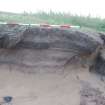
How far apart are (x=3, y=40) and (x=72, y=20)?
2.34 meters

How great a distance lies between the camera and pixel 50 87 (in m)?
3.69

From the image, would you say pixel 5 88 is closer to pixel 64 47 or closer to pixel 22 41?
pixel 22 41

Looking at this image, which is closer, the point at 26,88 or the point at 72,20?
the point at 26,88

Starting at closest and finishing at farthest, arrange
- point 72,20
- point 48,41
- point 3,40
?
point 3,40
point 48,41
point 72,20

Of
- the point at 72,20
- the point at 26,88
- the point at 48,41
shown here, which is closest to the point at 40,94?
the point at 26,88

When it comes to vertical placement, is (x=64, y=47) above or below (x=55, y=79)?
above

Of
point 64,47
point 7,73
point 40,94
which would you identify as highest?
point 64,47

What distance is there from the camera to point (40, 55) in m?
3.66

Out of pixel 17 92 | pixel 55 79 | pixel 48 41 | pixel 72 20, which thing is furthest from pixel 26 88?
pixel 72 20

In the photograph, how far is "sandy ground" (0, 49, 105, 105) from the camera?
353 centimetres

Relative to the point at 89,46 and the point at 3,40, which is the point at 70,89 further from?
the point at 3,40

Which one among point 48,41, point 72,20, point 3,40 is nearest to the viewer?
point 3,40

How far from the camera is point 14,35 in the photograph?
3.47m

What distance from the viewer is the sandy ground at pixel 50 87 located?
353 cm
